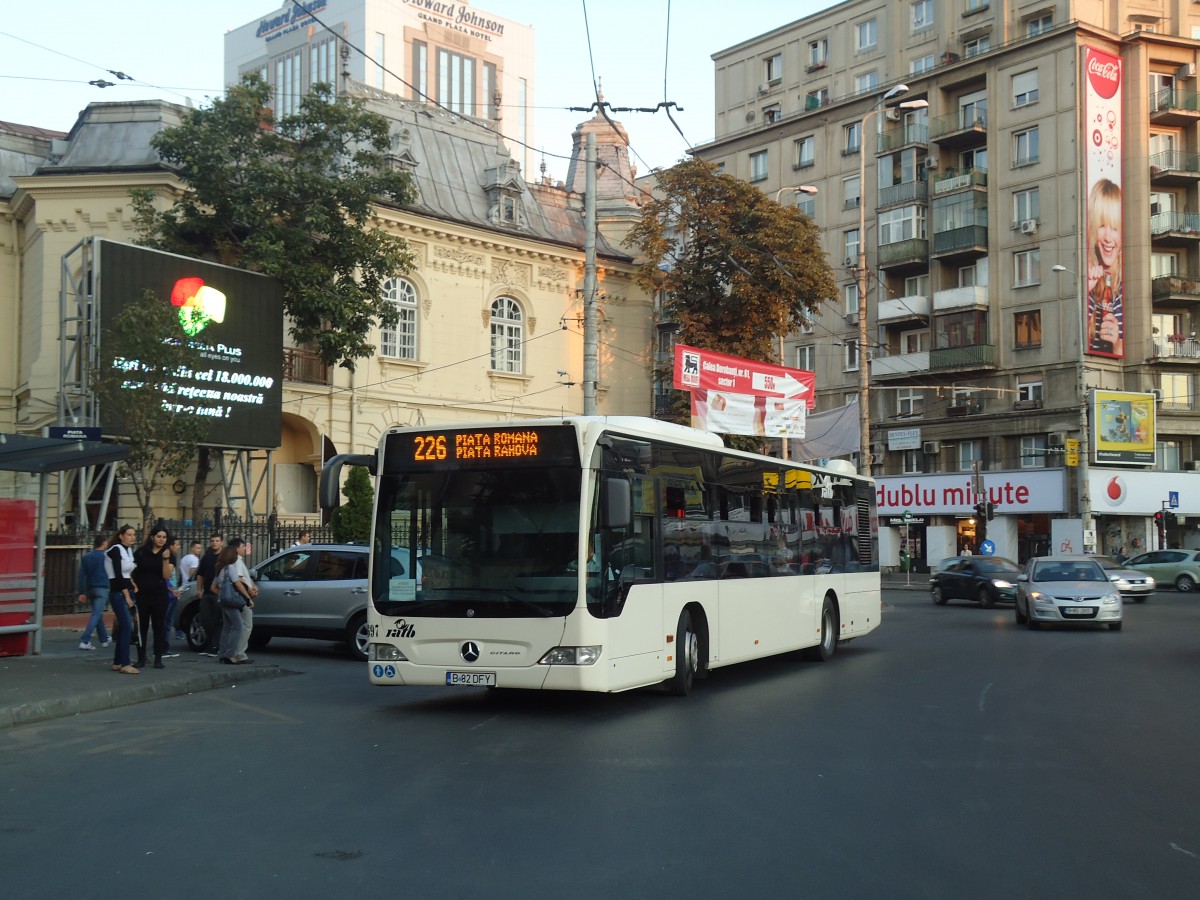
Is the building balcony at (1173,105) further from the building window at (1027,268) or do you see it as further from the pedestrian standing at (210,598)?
Answer: the pedestrian standing at (210,598)

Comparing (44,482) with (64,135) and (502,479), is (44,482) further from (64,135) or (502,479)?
(64,135)

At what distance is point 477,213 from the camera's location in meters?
43.9

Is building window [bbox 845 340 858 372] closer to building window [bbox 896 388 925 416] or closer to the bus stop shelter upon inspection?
building window [bbox 896 388 925 416]

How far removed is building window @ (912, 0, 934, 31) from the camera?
5649 centimetres

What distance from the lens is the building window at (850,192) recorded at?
57.6 m

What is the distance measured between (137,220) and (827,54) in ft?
127

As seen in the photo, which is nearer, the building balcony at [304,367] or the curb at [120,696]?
the curb at [120,696]

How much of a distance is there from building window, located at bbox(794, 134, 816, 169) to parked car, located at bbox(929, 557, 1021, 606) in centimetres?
2875

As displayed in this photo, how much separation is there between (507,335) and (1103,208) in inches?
967

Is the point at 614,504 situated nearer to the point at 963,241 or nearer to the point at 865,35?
the point at 963,241

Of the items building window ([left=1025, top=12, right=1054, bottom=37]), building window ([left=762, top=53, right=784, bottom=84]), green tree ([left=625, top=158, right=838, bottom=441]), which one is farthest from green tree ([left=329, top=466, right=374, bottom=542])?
building window ([left=762, top=53, right=784, bottom=84])

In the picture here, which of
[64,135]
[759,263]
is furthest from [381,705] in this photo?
[64,135]

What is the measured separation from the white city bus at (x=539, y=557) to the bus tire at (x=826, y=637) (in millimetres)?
4769

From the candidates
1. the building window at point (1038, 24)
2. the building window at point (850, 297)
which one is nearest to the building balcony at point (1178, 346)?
the building window at point (850, 297)
